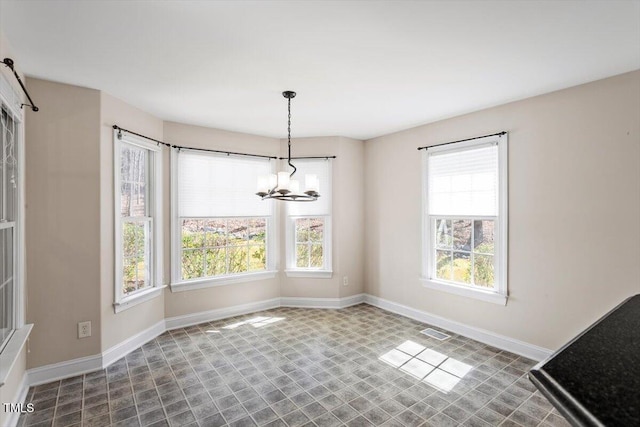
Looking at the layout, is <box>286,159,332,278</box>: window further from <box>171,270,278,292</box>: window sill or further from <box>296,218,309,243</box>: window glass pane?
<box>171,270,278,292</box>: window sill

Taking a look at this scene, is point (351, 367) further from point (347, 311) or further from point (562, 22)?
point (562, 22)

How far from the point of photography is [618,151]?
8.92 ft

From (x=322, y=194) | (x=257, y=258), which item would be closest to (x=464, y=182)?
(x=322, y=194)

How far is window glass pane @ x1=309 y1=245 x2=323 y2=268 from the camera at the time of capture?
4.95 m

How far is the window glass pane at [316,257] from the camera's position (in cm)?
495

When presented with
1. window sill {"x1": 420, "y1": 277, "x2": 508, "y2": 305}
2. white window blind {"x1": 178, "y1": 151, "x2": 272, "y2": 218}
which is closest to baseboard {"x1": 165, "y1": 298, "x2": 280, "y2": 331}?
white window blind {"x1": 178, "y1": 151, "x2": 272, "y2": 218}

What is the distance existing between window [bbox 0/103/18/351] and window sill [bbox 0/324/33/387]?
0.14ft

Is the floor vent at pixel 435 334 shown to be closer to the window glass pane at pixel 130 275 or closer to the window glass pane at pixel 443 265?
the window glass pane at pixel 443 265

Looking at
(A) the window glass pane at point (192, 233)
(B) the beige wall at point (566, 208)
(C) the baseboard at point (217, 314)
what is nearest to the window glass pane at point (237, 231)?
(A) the window glass pane at point (192, 233)

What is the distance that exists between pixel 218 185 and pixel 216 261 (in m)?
1.05

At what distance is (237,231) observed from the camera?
461 centimetres

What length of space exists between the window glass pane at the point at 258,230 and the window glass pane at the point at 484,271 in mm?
2886

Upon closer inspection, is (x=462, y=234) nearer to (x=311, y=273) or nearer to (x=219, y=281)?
(x=311, y=273)

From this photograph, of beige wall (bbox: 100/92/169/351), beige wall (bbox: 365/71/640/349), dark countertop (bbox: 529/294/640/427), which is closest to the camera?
dark countertop (bbox: 529/294/640/427)
